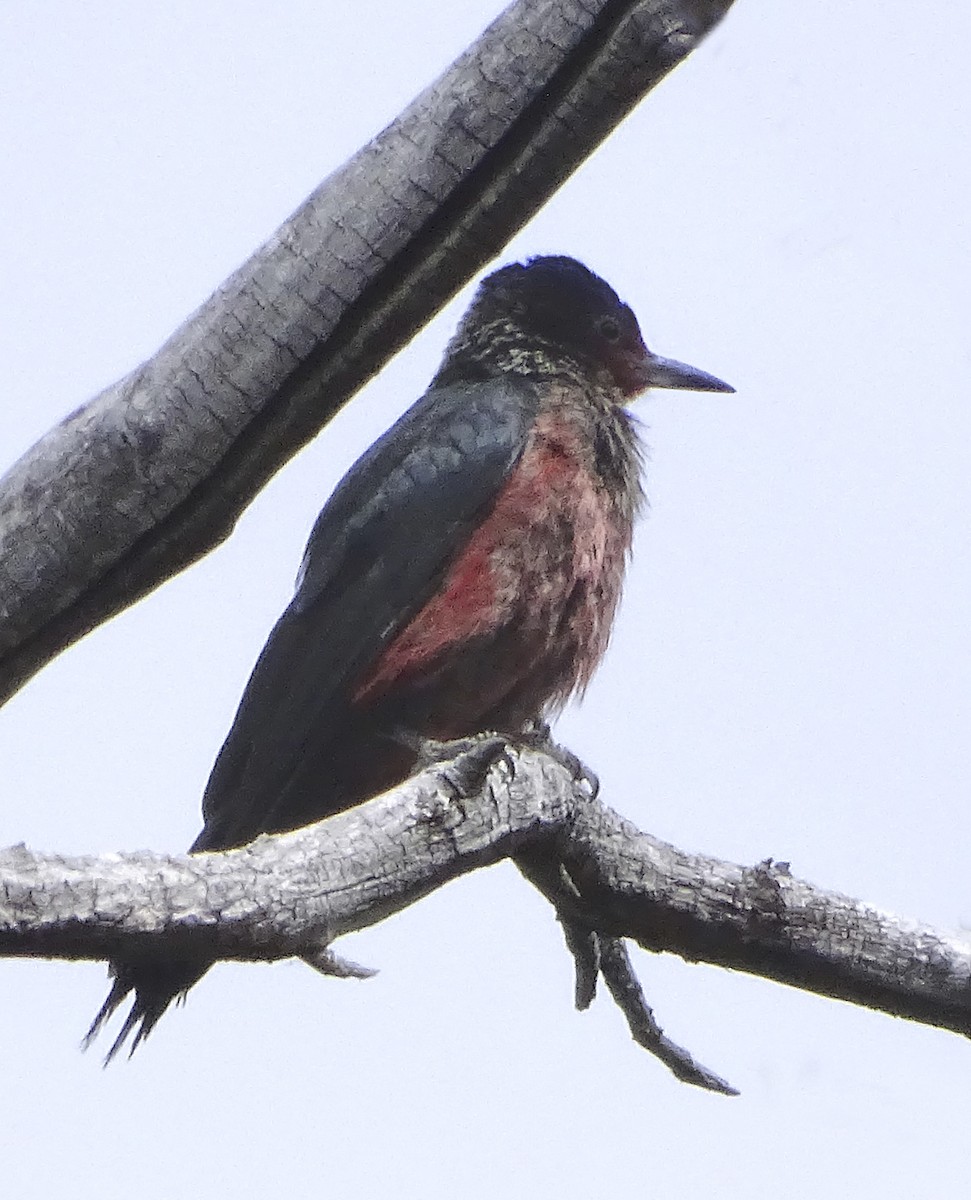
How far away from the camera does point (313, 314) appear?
3.13 meters

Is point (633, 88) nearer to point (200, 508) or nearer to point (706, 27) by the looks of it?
point (706, 27)

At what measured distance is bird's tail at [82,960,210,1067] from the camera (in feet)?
13.3

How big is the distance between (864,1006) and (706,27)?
229 cm

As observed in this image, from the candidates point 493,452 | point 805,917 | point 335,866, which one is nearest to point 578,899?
point 805,917

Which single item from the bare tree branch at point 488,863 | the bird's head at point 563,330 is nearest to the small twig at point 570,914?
the bare tree branch at point 488,863

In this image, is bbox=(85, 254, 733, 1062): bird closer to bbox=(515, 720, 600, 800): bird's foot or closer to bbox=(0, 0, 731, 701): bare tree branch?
bbox=(515, 720, 600, 800): bird's foot

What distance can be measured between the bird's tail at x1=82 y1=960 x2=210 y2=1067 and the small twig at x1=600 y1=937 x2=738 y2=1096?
1034 millimetres

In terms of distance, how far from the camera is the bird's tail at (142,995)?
4055 millimetres

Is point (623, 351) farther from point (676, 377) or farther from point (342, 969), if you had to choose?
point (342, 969)

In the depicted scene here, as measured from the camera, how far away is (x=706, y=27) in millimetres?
3023

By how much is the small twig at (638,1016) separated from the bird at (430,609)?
3.32 feet

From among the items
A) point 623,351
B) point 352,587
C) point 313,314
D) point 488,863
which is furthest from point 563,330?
point 313,314

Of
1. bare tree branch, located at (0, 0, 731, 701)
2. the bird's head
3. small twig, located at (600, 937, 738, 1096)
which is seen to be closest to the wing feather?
the bird's head

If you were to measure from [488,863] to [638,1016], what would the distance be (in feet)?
2.76
